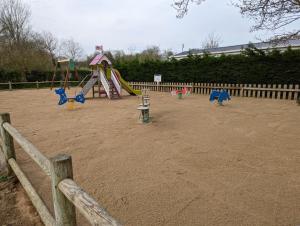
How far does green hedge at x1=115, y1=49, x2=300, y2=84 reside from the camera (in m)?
10.7

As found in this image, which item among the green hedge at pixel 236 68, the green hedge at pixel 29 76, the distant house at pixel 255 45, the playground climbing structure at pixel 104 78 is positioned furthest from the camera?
the green hedge at pixel 29 76

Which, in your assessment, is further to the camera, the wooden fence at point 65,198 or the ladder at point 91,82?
the ladder at point 91,82

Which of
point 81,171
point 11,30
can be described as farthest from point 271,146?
point 11,30

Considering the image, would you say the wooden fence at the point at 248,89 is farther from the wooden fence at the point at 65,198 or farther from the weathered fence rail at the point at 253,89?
the wooden fence at the point at 65,198

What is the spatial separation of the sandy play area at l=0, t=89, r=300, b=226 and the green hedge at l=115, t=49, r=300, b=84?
5.85 metres

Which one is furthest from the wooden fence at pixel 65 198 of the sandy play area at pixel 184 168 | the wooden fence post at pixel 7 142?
the wooden fence post at pixel 7 142

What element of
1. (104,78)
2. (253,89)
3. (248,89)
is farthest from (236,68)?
(104,78)

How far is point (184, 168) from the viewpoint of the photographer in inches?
131

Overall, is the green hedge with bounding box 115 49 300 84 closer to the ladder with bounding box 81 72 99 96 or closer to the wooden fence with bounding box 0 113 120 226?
the ladder with bounding box 81 72 99 96

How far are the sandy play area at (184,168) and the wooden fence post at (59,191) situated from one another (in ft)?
2.45

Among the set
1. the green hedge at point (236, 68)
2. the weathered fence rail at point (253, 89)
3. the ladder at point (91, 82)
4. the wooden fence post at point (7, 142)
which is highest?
the green hedge at point (236, 68)

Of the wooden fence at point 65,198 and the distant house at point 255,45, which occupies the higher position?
the distant house at point 255,45

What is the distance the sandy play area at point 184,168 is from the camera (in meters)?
2.32

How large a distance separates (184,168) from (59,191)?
2.18 metres
